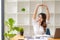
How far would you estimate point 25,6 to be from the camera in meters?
4.41

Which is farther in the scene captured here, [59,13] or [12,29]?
[59,13]

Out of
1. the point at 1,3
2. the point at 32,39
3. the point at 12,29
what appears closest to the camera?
the point at 32,39

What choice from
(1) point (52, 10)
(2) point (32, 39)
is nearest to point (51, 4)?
(1) point (52, 10)

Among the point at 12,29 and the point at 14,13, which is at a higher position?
the point at 14,13

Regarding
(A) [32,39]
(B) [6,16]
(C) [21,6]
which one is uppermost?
(C) [21,6]

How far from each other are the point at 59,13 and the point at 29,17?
97 centimetres

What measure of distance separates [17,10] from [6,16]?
399 millimetres

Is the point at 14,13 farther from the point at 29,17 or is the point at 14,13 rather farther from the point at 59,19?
the point at 59,19

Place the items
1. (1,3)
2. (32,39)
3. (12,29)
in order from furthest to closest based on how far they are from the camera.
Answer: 1. (1,3)
2. (12,29)
3. (32,39)

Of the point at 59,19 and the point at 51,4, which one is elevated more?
the point at 51,4

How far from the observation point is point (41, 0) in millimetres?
4371

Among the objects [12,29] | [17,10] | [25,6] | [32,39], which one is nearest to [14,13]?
[17,10]

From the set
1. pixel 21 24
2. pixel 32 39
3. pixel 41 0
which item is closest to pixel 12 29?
pixel 32 39

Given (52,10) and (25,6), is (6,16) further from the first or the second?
(52,10)
